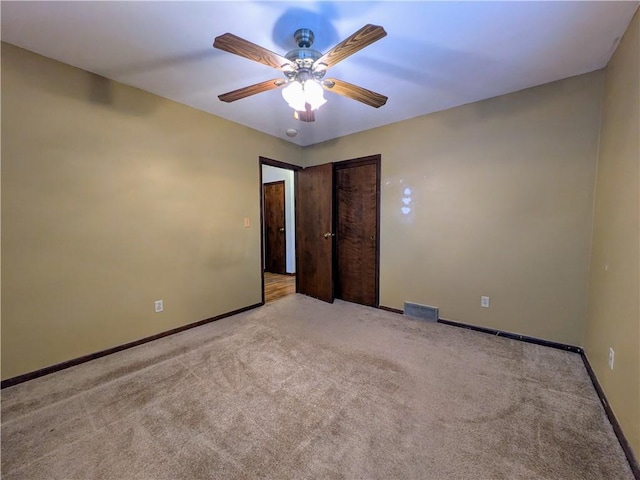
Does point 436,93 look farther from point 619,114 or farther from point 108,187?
point 108,187

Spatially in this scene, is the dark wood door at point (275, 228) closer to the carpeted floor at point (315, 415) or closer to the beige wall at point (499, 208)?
the beige wall at point (499, 208)

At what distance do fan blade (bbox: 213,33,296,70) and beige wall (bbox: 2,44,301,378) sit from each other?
160 cm

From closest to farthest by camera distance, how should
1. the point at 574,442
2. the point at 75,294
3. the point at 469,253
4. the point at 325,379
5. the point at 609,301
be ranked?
the point at 574,442 < the point at 609,301 < the point at 325,379 < the point at 75,294 < the point at 469,253

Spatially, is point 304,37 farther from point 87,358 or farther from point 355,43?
point 87,358

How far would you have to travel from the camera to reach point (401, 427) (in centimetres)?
151

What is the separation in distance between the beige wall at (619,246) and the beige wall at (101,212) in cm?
337

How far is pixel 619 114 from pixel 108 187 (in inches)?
155

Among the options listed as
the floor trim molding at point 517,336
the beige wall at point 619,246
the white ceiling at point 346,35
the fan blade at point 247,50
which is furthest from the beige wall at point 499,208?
the fan blade at point 247,50

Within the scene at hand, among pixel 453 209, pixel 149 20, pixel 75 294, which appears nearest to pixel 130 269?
pixel 75 294

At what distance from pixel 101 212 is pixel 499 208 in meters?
3.71

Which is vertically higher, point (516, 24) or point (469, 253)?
point (516, 24)

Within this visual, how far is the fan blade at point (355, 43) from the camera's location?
1.26 meters

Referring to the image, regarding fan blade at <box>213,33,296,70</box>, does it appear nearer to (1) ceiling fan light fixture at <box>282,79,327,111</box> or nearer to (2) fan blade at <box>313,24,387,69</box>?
(1) ceiling fan light fixture at <box>282,79,327,111</box>

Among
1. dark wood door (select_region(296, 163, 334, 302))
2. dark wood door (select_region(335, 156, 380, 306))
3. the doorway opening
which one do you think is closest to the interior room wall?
the doorway opening
